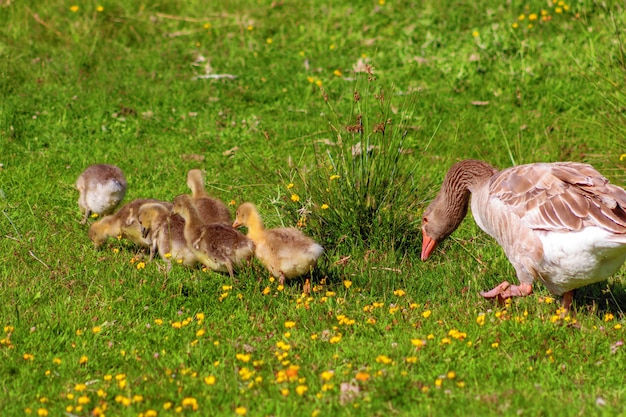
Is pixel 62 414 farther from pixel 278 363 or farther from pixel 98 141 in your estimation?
pixel 98 141

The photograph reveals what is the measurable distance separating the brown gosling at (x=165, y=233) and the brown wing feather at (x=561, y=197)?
9.77 ft

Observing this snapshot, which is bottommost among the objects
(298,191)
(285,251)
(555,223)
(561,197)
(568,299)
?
(568,299)

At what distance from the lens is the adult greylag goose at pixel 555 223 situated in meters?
6.96

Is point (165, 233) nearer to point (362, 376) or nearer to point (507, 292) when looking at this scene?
point (507, 292)

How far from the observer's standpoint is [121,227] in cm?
928

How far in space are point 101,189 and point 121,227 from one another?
712mm

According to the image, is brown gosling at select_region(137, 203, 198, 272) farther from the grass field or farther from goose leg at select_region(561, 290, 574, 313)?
goose leg at select_region(561, 290, 574, 313)

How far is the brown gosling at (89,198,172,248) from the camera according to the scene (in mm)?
9250

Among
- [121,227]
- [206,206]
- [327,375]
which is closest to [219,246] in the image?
[206,206]

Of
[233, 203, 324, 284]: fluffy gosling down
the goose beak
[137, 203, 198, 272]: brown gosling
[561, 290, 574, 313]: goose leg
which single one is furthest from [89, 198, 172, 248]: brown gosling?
[561, 290, 574, 313]: goose leg

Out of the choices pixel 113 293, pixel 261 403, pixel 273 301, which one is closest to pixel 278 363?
pixel 261 403

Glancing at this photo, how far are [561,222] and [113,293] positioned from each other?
151 inches

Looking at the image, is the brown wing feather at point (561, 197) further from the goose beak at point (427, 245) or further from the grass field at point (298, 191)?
the goose beak at point (427, 245)

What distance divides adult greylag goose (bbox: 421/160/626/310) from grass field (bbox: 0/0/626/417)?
0.35m
